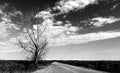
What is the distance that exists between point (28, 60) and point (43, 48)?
189 inches

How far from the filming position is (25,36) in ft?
107

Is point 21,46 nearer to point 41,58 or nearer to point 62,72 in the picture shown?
point 41,58

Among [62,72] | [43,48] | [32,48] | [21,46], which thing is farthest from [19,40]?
[62,72]

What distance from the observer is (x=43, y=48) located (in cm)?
3331

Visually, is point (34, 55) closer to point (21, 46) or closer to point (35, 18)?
point (21, 46)

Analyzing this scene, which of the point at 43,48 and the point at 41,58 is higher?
the point at 43,48

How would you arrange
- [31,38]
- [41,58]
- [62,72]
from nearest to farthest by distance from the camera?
[62,72] → [31,38] → [41,58]

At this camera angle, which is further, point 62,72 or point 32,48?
point 32,48

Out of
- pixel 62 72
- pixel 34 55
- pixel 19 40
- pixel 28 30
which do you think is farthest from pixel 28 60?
pixel 62 72

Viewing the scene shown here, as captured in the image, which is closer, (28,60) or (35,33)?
(35,33)

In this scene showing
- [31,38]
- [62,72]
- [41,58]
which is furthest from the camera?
[41,58]

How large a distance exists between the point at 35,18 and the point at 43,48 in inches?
269

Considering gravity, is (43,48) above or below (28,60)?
above

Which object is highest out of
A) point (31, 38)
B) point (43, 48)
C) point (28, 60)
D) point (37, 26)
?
point (37, 26)
